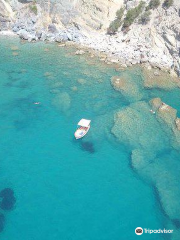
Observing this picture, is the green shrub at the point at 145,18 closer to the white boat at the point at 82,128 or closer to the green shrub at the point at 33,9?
the green shrub at the point at 33,9

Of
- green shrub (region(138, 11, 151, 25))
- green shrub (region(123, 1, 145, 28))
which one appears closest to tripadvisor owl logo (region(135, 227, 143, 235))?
green shrub (region(138, 11, 151, 25))

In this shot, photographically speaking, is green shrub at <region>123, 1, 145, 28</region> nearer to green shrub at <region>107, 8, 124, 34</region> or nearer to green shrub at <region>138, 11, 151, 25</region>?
green shrub at <region>138, 11, 151, 25</region>

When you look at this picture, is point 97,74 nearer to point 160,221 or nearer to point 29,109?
point 29,109

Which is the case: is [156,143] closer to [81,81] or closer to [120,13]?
[81,81]

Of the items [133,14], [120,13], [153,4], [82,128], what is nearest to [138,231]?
[82,128]

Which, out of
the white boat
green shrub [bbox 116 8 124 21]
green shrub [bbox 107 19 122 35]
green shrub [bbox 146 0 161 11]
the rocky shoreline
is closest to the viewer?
the white boat

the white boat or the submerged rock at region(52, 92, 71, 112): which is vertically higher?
the white boat

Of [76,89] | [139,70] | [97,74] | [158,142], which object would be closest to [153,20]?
[139,70]
